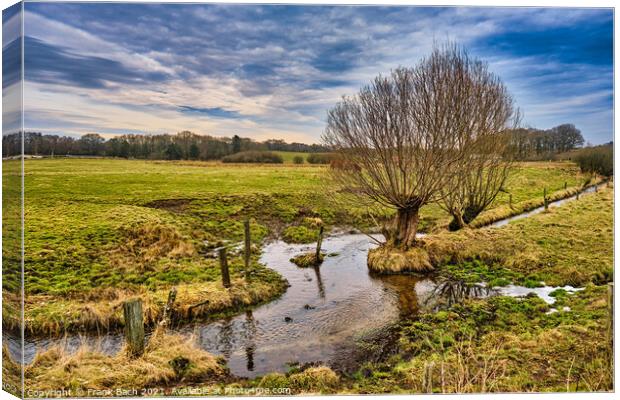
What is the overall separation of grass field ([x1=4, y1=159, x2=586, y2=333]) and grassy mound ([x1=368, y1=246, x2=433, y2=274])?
7.92 ft

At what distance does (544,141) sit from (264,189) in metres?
6.63

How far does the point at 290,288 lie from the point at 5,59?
280 inches

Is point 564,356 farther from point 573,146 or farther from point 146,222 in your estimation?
point 146,222

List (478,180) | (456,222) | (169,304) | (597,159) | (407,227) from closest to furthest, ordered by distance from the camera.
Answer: (169,304)
(597,159)
(407,227)
(478,180)
(456,222)

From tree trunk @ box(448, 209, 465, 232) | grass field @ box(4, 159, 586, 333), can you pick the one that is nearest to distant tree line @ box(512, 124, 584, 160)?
grass field @ box(4, 159, 586, 333)

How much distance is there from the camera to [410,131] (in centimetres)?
1110

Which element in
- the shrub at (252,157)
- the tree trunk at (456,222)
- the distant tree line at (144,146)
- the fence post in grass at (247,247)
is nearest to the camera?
the distant tree line at (144,146)

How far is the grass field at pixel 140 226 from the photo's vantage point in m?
7.92

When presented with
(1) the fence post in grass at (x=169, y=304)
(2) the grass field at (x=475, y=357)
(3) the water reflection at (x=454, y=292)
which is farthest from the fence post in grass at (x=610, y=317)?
(1) the fence post in grass at (x=169, y=304)

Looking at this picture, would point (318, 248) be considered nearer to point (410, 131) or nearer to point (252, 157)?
point (252, 157)

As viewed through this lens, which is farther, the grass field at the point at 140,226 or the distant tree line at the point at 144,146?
the grass field at the point at 140,226

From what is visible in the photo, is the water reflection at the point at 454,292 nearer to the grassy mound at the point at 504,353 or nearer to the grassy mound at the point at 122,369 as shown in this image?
the grassy mound at the point at 504,353

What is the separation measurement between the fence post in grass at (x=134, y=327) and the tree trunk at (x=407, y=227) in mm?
7884

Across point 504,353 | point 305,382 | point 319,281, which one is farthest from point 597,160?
point 305,382
